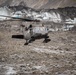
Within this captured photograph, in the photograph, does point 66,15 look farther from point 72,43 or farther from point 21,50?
point 21,50

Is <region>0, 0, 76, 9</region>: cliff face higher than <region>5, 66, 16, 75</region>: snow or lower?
higher

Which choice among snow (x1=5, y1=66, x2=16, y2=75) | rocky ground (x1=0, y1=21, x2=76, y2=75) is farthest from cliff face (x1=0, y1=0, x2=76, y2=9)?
snow (x1=5, y1=66, x2=16, y2=75)

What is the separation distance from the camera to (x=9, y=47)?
1777 cm

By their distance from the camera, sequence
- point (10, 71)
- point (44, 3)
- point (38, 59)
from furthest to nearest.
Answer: point (44, 3)
point (38, 59)
point (10, 71)

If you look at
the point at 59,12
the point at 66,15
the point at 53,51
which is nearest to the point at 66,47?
the point at 53,51

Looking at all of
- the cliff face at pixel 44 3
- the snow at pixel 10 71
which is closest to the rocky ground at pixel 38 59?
the snow at pixel 10 71

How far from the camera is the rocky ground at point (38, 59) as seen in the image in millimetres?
12164

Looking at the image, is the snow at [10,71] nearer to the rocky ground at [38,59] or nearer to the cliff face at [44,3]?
the rocky ground at [38,59]

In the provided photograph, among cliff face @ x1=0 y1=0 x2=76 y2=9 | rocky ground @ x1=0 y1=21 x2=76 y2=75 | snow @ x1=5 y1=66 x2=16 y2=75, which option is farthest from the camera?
cliff face @ x1=0 y1=0 x2=76 y2=9

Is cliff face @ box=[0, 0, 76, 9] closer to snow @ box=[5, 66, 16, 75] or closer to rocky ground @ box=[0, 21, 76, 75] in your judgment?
rocky ground @ box=[0, 21, 76, 75]

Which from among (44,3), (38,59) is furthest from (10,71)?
(44,3)

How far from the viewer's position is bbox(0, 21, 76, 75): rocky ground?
12164mm

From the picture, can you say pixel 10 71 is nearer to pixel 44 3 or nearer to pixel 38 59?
pixel 38 59

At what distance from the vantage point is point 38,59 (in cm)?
1423
